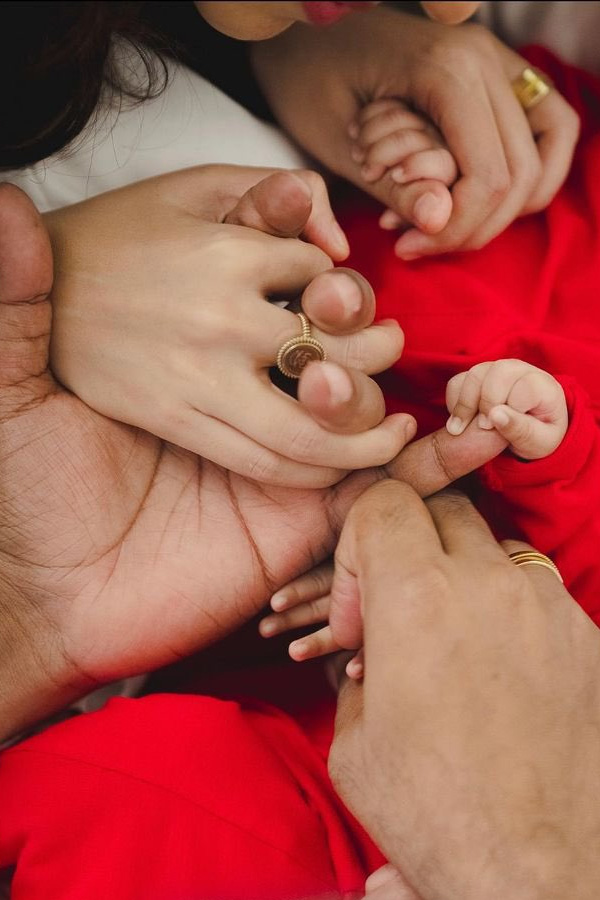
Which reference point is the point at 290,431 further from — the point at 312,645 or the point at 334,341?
the point at 312,645

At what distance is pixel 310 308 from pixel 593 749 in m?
0.36

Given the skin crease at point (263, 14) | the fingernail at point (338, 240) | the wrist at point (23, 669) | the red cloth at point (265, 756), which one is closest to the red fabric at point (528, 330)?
the red cloth at point (265, 756)

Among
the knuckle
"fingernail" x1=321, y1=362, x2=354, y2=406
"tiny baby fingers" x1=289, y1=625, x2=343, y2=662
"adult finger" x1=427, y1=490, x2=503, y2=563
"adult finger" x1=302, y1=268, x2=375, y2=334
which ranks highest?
"adult finger" x1=302, y1=268, x2=375, y2=334

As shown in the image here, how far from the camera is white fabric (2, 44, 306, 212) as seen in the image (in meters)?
0.81

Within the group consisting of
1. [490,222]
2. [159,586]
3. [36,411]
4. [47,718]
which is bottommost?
[47,718]

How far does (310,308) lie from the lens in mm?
590

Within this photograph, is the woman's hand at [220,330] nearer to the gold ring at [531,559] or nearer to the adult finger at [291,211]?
Answer: the adult finger at [291,211]

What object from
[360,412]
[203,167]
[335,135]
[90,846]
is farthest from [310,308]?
[90,846]

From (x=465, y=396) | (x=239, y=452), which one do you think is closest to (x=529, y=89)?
(x=465, y=396)

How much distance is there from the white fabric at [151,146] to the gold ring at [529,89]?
264mm

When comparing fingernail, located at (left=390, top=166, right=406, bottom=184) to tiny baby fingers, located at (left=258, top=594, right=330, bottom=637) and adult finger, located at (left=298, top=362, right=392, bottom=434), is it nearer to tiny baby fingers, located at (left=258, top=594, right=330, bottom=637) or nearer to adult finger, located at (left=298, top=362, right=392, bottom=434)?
adult finger, located at (left=298, top=362, right=392, bottom=434)

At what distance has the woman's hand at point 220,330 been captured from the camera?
0.59 metres

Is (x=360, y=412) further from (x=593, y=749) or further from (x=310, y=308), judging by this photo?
(x=593, y=749)

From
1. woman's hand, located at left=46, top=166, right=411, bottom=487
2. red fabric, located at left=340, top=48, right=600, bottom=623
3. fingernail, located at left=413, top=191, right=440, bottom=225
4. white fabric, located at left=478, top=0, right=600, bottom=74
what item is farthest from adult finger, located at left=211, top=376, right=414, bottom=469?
white fabric, located at left=478, top=0, right=600, bottom=74
